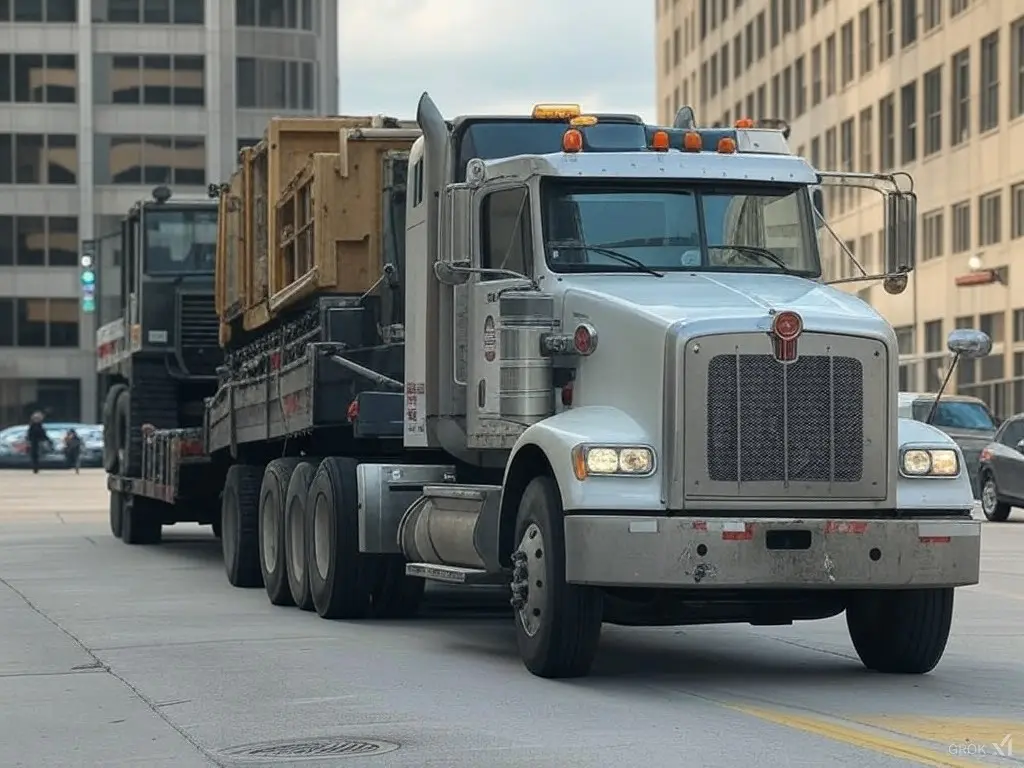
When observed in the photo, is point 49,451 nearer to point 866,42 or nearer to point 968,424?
point 866,42

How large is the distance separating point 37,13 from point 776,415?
3359 inches

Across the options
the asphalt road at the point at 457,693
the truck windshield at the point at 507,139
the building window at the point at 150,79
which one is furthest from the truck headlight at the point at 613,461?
the building window at the point at 150,79

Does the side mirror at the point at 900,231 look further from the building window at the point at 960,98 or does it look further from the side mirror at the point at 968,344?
the building window at the point at 960,98

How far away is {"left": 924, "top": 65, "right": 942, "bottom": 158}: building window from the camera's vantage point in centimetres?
6278

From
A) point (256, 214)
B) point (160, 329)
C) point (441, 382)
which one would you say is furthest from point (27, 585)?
point (441, 382)

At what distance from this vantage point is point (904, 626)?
41.6 ft

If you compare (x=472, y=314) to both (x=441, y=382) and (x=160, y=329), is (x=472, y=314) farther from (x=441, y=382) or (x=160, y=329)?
(x=160, y=329)

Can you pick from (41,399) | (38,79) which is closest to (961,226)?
(41,399)

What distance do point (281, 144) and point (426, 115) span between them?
4.62 m

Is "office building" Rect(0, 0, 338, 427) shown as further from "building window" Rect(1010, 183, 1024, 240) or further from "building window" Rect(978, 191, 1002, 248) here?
"building window" Rect(1010, 183, 1024, 240)

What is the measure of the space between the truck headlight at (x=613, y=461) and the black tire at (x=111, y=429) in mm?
16016

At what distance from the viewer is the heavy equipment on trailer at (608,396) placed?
11.8 meters

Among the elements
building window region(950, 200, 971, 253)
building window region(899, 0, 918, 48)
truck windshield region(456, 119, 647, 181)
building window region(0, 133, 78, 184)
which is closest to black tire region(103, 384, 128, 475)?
truck windshield region(456, 119, 647, 181)

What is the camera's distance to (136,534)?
89.0ft
